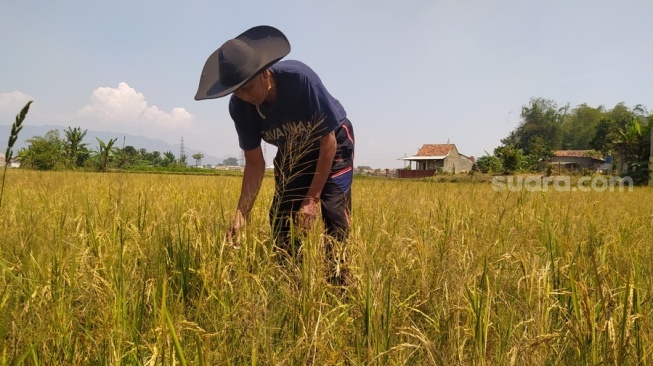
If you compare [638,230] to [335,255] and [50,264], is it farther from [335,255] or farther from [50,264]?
[50,264]

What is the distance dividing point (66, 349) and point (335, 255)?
844mm

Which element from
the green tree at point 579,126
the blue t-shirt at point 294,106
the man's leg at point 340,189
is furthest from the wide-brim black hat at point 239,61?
the green tree at point 579,126

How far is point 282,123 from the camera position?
215cm

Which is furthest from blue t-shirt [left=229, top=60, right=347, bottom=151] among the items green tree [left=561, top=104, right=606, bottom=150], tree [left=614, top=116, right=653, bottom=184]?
green tree [left=561, top=104, right=606, bottom=150]

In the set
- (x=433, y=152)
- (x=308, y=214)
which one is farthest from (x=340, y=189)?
(x=433, y=152)

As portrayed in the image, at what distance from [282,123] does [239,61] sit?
0.50 meters

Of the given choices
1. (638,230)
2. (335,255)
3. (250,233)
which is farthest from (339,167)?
(638,230)

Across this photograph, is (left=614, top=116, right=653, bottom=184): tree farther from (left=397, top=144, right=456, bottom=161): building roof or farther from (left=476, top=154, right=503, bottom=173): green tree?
(left=397, top=144, right=456, bottom=161): building roof

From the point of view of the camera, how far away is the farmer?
1.73 meters

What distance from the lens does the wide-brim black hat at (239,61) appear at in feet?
5.67

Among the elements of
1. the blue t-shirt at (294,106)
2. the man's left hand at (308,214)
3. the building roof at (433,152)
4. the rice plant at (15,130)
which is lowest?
the man's left hand at (308,214)

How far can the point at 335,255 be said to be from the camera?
139cm

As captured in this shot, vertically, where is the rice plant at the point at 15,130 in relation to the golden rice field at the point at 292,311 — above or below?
above

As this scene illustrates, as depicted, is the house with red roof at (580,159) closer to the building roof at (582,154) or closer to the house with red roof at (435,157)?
the building roof at (582,154)
